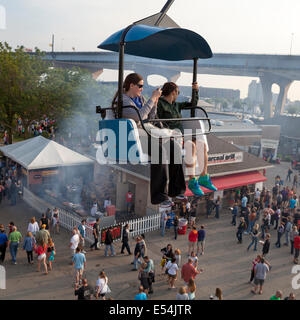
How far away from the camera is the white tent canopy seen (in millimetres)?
18266

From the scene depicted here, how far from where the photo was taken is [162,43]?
4.96 m

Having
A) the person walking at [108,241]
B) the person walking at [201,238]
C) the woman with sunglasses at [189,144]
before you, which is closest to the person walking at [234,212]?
the person walking at [201,238]

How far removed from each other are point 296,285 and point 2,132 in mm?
27189

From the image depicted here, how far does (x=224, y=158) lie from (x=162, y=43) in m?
16.2

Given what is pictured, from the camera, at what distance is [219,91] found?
7667 inches

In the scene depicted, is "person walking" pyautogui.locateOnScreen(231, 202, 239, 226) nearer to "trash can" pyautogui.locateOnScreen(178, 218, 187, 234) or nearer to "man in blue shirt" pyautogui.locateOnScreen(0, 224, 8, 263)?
"trash can" pyautogui.locateOnScreen(178, 218, 187, 234)

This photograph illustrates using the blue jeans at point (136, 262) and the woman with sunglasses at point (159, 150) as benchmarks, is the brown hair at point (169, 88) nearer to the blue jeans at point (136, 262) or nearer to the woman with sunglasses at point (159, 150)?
the woman with sunglasses at point (159, 150)

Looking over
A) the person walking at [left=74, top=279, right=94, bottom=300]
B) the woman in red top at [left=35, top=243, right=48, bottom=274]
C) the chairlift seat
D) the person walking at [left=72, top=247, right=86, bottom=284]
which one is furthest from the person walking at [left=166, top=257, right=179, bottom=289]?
the chairlift seat

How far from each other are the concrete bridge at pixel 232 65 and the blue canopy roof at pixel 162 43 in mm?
39096

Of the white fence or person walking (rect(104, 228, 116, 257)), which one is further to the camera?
the white fence

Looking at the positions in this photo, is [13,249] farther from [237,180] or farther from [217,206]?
[237,180]

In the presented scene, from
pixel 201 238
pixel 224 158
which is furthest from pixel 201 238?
pixel 224 158

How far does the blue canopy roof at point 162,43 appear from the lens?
3.90 metres

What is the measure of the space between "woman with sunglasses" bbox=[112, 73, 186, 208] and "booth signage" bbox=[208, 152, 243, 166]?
15.0 m
